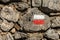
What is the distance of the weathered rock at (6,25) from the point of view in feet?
4.72

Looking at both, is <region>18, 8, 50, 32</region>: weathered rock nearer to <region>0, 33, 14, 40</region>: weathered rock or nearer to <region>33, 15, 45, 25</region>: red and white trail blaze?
<region>33, 15, 45, 25</region>: red and white trail blaze

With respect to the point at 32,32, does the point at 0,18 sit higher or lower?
higher

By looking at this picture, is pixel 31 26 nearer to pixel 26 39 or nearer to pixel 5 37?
pixel 26 39

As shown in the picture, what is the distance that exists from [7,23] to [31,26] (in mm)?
236

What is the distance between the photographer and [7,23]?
1.46 meters

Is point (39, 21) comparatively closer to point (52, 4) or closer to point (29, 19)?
point (29, 19)

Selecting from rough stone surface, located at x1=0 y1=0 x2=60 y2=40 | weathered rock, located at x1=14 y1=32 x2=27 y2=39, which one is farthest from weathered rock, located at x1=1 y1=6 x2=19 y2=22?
weathered rock, located at x1=14 y1=32 x2=27 y2=39

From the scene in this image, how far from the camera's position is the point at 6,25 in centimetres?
145

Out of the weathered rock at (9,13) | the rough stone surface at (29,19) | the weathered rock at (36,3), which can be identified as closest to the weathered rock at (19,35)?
the rough stone surface at (29,19)

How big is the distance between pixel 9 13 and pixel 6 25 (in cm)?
12

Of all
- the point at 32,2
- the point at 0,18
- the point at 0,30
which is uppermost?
the point at 32,2

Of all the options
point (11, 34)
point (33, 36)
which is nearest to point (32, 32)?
point (33, 36)

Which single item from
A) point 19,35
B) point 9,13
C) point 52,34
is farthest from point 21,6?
point 52,34

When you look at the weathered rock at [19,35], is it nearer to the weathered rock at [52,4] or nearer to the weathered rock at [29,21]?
the weathered rock at [29,21]
